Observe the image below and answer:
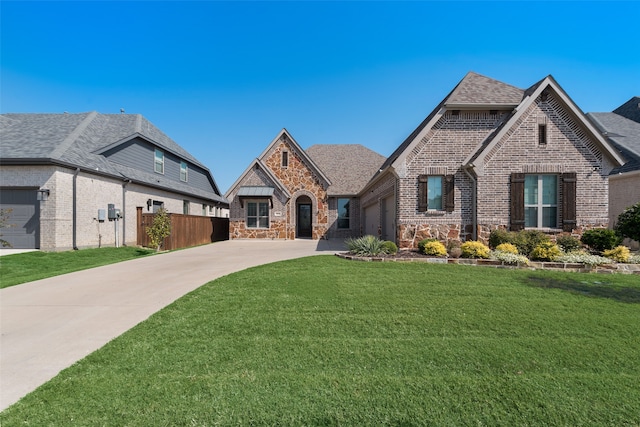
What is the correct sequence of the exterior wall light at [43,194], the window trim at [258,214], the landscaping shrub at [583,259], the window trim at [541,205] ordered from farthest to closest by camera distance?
the window trim at [258,214] → the exterior wall light at [43,194] → the window trim at [541,205] → the landscaping shrub at [583,259]

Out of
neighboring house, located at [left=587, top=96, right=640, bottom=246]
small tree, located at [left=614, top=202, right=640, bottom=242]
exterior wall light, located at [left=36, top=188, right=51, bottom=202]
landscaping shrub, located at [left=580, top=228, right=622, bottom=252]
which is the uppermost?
neighboring house, located at [left=587, top=96, right=640, bottom=246]

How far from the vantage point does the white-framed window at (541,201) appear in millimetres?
11148

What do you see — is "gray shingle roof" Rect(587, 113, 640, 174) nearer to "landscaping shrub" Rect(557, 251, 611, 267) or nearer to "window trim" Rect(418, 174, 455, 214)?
"landscaping shrub" Rect(557, 251, 611, 267)

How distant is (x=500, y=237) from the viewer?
10.5 metres

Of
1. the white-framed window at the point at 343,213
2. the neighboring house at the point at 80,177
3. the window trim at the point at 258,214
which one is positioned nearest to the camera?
the neighboring house at the point at 80,177

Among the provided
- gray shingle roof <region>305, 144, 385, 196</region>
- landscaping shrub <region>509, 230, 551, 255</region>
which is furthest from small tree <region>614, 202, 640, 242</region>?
gray shingle roof <region>305, 144, 385, 196</region>

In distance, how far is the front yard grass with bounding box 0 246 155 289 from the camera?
26.5 ft

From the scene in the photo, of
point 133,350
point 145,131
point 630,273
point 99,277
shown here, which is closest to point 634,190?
point 630,273

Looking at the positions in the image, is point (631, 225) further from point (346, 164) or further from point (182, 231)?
point (182, 231)

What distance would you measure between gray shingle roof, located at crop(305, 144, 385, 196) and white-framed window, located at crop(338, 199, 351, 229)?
0.81 metres

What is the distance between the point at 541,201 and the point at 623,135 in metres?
10.4

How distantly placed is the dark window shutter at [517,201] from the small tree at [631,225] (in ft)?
10.4

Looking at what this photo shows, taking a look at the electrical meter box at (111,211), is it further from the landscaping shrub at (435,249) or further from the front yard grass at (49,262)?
the landscaping shrub at (435,249)

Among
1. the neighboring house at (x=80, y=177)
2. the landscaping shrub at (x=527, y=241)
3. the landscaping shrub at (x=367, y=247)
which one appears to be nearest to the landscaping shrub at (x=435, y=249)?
the landscaping shrub at (x=367, y=247)
